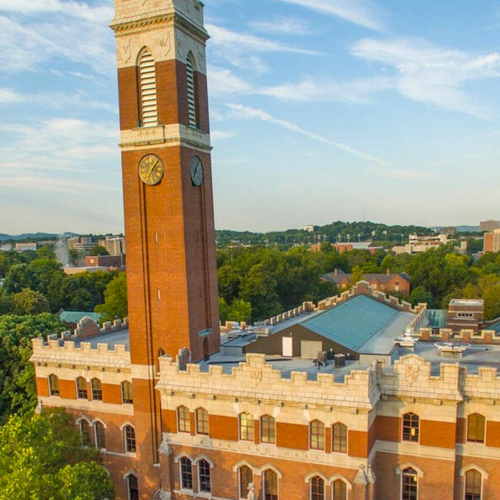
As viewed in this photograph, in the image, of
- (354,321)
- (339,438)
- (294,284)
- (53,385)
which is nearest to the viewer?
(339,438)

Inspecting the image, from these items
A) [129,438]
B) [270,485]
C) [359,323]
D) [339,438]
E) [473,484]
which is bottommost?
[270,485]

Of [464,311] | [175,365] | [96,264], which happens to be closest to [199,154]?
[175,365]

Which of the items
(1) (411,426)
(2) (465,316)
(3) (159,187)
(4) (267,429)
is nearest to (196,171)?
(3) (159,187)

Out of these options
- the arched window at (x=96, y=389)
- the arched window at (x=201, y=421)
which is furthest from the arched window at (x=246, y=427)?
the arched window at (x=96, y=389)

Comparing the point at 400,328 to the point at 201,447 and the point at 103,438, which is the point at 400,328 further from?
the point at 103,438

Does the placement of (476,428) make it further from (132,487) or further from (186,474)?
(132,487)

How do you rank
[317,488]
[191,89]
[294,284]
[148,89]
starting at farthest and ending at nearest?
[294,284], [191,89], [148,89], [317,488]

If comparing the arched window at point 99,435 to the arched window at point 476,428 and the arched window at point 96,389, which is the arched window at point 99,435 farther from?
the arched window at point 476,428
